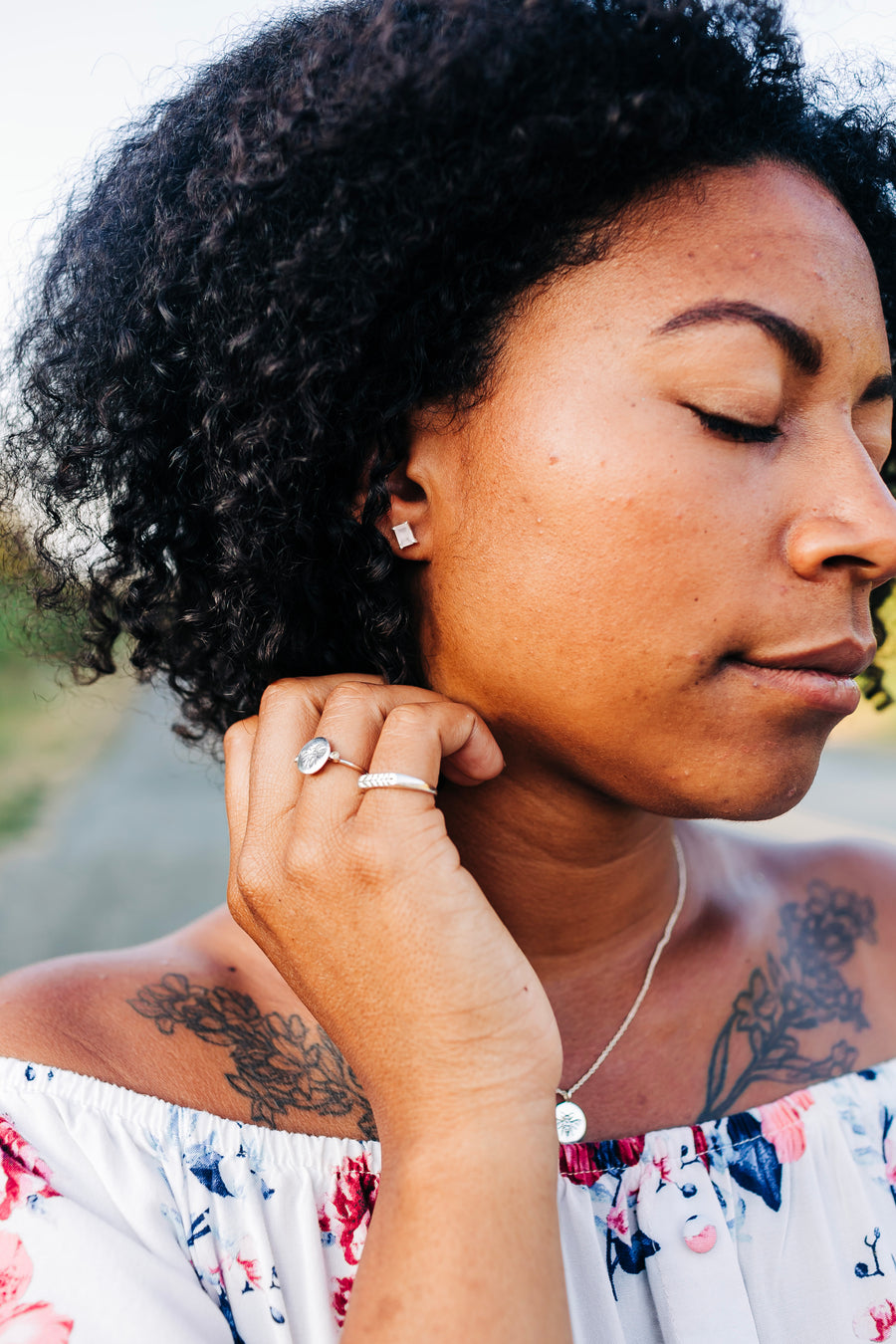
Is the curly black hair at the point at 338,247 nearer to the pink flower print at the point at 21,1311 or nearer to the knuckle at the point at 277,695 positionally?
the knuckle at the point at 277,695

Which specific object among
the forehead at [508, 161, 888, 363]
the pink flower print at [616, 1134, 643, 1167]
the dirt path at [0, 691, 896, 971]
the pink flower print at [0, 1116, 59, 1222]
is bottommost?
the dirt path at [0, 691, 896, 971]

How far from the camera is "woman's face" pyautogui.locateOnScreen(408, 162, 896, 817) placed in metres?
1.37

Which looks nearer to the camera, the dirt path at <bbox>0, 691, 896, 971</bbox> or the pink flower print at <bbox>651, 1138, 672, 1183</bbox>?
the pink flower print at <bbox>651, 1138, 672, 1183</bbox>

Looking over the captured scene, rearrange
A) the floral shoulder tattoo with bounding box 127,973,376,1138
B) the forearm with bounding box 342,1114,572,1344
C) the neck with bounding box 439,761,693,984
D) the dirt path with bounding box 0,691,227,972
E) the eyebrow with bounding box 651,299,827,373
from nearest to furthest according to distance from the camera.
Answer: the forearm with bounding box 342,1114,572,1344, the eyebrow with bounding box 651,299,827,373, the floral shoulder tattoo with bounding box 127,973,376,1138, the neck with bounding box 439,761,693,984, the dirt path with bounding box 0,691,227,972

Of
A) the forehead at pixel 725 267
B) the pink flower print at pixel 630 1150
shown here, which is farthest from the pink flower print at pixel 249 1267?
the forehead at pixel 725 267

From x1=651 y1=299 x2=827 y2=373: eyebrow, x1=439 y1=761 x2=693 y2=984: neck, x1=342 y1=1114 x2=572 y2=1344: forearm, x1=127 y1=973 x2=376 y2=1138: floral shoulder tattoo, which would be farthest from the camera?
x1=439 y1=761 x2=693 y2=984: neck

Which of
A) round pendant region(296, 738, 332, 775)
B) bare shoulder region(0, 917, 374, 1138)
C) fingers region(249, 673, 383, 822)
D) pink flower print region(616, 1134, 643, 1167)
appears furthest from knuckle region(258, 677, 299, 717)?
pink flower print region(616, 1134, 643, 1167)

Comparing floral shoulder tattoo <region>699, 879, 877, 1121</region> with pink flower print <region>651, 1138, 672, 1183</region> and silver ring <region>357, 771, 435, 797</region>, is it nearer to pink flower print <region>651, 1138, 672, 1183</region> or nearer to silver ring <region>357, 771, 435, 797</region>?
pink flower print <region>651, 1138, 672, 1183</region>

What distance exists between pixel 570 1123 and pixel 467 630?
832mm

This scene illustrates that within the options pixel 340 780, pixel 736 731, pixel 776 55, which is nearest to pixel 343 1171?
pixel 340 780

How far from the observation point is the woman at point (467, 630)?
127 centimetres

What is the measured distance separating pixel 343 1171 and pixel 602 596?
37.0 inches

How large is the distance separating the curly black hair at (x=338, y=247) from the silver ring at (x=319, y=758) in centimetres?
30

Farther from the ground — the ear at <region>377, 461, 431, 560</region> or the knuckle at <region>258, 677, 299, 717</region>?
the ear at <region>377, 461, 431, 560</region>
